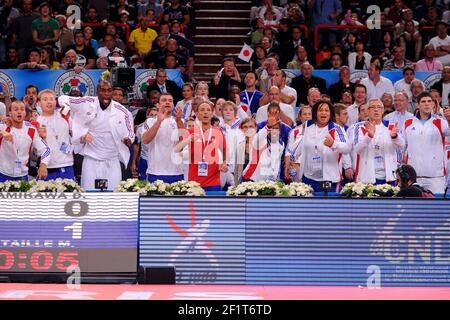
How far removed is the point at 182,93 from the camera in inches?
800

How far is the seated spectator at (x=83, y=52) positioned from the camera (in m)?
21.7

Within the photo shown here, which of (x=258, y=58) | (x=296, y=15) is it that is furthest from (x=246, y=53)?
(x=296, y=15)

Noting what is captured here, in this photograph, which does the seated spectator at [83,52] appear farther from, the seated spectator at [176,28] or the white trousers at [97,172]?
the white trousers at [97,172]

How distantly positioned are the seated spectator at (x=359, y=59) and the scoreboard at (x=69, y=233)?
989cm

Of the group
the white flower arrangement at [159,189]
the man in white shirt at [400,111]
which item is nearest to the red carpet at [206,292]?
the white flower arrangement at [159,189]

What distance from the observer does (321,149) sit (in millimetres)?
16016

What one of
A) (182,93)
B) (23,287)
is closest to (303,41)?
(182,93)

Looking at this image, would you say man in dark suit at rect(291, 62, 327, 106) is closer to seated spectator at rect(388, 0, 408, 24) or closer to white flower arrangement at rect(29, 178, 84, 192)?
seated spectator at rect(388, 0, 408, 24)

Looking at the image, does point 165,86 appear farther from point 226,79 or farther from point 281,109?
point 281,109

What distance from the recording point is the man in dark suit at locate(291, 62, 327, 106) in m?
20.6

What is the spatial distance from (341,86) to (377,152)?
179 inches

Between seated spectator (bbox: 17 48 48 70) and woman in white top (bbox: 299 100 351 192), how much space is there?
6.62 meters

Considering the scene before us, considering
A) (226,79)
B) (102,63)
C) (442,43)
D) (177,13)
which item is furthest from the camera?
(177,13)
